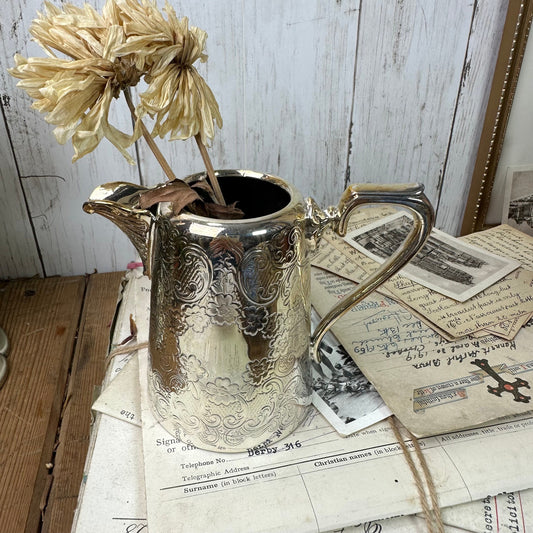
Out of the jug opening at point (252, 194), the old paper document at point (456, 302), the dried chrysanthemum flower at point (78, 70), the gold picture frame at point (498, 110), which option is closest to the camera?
the dried chrysanthemum flower at point (78, 70)

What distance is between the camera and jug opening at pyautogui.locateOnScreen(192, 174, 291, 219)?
39 cm

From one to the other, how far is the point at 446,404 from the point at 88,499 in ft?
0.90

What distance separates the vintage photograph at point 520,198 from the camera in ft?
2.32

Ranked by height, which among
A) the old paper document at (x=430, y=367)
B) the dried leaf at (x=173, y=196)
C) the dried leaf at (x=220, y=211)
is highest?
the dried leaf at (x=173, y=196)

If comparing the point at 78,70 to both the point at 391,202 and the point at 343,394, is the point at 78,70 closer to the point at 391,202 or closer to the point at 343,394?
the point at 391,202

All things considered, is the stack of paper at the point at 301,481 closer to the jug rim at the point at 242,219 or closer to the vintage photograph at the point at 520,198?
the jug rim at the point at 242,219

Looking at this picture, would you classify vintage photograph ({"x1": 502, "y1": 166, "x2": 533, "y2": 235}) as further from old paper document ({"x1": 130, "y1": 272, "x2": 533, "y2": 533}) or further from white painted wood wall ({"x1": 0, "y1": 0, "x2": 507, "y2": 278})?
old paper document ({"x1": 130, "y1": 272, "x2": 533, "y2": 533})

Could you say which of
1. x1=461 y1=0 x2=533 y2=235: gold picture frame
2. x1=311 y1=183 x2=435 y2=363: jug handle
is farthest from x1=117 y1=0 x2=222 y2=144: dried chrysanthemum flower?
x1=461 y1=0 x2=533 y2=235: gold picture frame

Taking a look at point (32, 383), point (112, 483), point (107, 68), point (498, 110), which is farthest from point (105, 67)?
point (498, 110)

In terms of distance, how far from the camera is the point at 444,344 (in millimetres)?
475

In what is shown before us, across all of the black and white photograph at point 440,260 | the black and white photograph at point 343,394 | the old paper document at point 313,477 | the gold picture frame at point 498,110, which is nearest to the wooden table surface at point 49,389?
the old paper document at point 313,477

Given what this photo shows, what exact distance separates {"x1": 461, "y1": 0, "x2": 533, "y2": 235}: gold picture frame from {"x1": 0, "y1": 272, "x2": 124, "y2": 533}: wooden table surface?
52 centimetres

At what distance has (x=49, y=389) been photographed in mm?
544

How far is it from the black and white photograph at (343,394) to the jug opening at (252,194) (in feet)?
0.51
